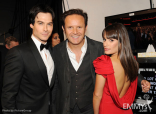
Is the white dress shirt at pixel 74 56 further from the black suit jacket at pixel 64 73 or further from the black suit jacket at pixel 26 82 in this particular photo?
the black suit jacket at pixel 26 82

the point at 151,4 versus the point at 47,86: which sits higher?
the point at 151,4

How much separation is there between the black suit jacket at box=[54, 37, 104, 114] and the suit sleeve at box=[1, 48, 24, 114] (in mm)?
601

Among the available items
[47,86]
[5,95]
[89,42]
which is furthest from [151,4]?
[5,95]

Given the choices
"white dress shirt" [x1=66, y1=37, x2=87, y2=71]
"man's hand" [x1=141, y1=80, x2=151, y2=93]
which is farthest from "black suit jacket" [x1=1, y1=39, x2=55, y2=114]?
"man's hand" [x1=141, y1=80, x2=151, y2=93]

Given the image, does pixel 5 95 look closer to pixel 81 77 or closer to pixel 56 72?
pixel 56 72

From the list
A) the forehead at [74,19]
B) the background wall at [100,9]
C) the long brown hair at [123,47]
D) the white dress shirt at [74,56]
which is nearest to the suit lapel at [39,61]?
the white dress shirt at [74,56]

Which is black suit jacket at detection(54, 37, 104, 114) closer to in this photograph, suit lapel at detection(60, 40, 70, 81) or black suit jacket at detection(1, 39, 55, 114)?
suit lapel at detection(60, 40, 70, 81)

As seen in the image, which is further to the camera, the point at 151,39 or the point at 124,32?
the point at 151,39

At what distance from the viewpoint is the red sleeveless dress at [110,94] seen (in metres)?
1.41

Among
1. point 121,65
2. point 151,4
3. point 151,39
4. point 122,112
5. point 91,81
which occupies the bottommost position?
point 122,112

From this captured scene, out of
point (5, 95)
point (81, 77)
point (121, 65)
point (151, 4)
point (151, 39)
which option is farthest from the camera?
point (151, 4)

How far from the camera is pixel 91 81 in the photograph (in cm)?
186

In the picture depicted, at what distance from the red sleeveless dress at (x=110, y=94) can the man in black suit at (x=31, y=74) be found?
0.63 m

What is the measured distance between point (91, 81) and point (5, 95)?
3.49 ft
